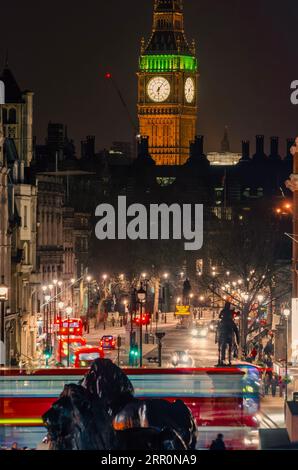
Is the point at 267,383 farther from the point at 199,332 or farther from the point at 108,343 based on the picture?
the point at 199,332

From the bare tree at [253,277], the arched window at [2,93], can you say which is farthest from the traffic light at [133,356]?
the arched window at [2,93]

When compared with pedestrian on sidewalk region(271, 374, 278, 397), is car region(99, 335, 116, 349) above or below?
above

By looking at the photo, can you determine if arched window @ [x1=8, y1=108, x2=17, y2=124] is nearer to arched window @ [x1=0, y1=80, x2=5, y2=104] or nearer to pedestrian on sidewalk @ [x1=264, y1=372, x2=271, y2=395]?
arched window @ [x1=0, y1=80, x2=5, y2=104]

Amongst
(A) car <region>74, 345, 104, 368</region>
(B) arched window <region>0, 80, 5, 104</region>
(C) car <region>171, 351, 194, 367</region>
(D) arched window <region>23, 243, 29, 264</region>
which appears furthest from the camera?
(D) arched window <region>23, 243, 29, 264</region>

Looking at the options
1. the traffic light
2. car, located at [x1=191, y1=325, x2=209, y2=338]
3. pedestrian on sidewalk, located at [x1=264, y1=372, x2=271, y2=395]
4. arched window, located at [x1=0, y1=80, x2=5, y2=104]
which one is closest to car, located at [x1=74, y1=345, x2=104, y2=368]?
the traffic light

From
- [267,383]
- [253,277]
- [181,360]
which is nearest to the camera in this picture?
[267,383]

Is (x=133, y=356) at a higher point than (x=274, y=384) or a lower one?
higher

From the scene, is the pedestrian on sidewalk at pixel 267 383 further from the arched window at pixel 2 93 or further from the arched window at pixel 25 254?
the arched window at pixel 25 254

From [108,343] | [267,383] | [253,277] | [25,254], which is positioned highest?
[25,254]

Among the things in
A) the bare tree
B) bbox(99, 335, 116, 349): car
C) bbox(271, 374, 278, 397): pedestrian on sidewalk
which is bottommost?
bbox(271, 374, 278, 397): pedestrian on sidewalk

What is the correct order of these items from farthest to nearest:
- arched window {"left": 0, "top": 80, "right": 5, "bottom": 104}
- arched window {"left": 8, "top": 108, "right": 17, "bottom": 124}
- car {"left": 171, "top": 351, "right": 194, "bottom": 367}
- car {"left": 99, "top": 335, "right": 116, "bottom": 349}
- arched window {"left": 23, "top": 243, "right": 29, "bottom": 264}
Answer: arched window {"left": 8, "top": 108, "right": 17, "bottom": 124} → arched window {"left": 23, "top": 243, "right": 29, "bottom": 264} → arched window {"left": 0, "top": 80, "right": 5, "bottom": 104} → car {"left": 99, "top": 335, "right": 116, "bottom": 349} → car {"left": 171, "top": 351, "right": 194, "bottom": 367}

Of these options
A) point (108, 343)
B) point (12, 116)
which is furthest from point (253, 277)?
point (108, 343)

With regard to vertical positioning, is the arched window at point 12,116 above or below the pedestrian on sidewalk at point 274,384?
above

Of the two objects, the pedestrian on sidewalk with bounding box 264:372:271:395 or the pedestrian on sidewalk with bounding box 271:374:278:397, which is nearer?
the pedestrian on sidewalk with bounding box 271:374:278:397
